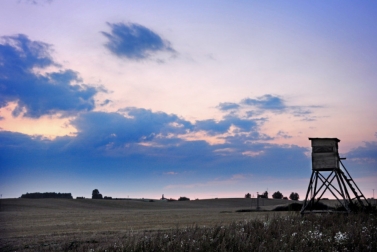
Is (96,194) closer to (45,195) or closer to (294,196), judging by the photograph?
(45,195)

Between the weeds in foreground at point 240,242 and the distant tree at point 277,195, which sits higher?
the distant tree at point 277,195

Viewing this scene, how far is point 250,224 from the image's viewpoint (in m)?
19.4

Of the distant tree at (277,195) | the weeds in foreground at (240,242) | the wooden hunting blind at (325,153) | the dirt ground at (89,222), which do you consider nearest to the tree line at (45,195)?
the dirt ground at (89,222)

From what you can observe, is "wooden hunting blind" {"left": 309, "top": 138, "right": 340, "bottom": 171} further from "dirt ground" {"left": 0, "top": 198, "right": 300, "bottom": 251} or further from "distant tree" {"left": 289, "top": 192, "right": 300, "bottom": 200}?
"distant tree" {"left": 289, "top": 192, "right": 300, "bottom": 200}

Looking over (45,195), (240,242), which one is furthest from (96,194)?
(240,242)

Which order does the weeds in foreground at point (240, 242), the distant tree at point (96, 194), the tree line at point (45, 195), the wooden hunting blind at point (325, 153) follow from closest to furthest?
the weeds in foreground at point (240, 242)
the wooden hunting blind at point (325, 153)
the tree line at point (45, 195)
the distant tree at point (96, 194)

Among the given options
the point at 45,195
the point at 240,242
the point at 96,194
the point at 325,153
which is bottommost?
the point at 240,242

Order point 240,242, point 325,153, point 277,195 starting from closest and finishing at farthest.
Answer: point 240,242, point 325,153, point 277,195

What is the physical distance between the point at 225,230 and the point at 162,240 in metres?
3.10

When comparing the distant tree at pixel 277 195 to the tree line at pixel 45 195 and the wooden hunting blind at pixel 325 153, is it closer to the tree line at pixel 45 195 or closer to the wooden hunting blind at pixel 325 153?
the tree line at pixel 45 195

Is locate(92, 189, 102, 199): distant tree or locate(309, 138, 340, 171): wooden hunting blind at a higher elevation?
locate(309, 138, 340, 171): wooden hunting blind

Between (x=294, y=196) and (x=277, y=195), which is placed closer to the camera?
(x=294, y=196)

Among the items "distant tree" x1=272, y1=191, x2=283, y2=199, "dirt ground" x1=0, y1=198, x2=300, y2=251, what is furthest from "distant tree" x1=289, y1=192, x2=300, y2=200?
"dirt ground" x1=0, y1=198, x2=300, y2=251

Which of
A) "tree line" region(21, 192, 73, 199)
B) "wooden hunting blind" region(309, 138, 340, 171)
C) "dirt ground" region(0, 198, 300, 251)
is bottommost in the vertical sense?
"dirt ground" region(0, 198, 300, 251)
